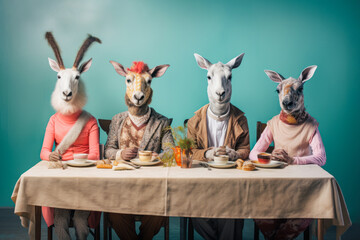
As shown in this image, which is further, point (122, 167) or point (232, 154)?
point (232, 154)

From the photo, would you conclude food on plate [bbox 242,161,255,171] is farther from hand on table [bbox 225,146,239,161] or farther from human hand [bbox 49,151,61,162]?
human hand [bbox 49,151,61,162]

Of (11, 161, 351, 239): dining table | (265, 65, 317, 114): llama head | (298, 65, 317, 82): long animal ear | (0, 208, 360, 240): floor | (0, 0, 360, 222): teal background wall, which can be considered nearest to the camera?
(11, 161, 351, 239): dining table

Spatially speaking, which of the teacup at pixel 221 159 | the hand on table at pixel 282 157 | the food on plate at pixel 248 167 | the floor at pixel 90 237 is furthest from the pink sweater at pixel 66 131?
the hand on table at pixel 282 157

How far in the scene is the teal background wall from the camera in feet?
13.7

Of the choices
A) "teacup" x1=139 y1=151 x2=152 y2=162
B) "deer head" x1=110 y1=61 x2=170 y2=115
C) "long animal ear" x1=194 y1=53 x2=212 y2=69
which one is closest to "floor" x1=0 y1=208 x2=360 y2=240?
"teacup" x1=139 y1=151 x2=152 y2=162

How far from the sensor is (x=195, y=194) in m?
2.36

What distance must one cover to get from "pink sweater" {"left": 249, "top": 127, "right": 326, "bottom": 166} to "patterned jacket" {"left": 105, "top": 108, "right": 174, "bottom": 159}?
81 centimetres

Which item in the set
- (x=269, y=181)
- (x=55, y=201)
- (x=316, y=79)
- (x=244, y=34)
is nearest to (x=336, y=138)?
(x=316, y=79)

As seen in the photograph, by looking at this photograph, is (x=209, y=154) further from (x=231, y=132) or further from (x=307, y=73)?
(x=307, y=73)

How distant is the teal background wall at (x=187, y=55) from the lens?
165 inches

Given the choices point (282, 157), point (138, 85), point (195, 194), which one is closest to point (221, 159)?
point (195, 194)

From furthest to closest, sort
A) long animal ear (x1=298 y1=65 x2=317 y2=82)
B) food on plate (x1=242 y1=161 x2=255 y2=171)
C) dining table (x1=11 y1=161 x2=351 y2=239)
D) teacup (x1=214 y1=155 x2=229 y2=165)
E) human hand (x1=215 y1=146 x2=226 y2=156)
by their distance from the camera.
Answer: long animal ear (x1=298 y1=65 x2=317 y2=82)
human hand (x1=215 y1=146 x2=226 y2=156)
teacup (x1=214 y1=155 x2=229 y2=165)
food on plate (x1=242 y1=161 x2=255 y2=171)
dining table (x1=11 y1=161 x2=351 y2=239)

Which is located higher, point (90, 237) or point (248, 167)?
point (248, 167)

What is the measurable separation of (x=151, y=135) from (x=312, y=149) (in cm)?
144
